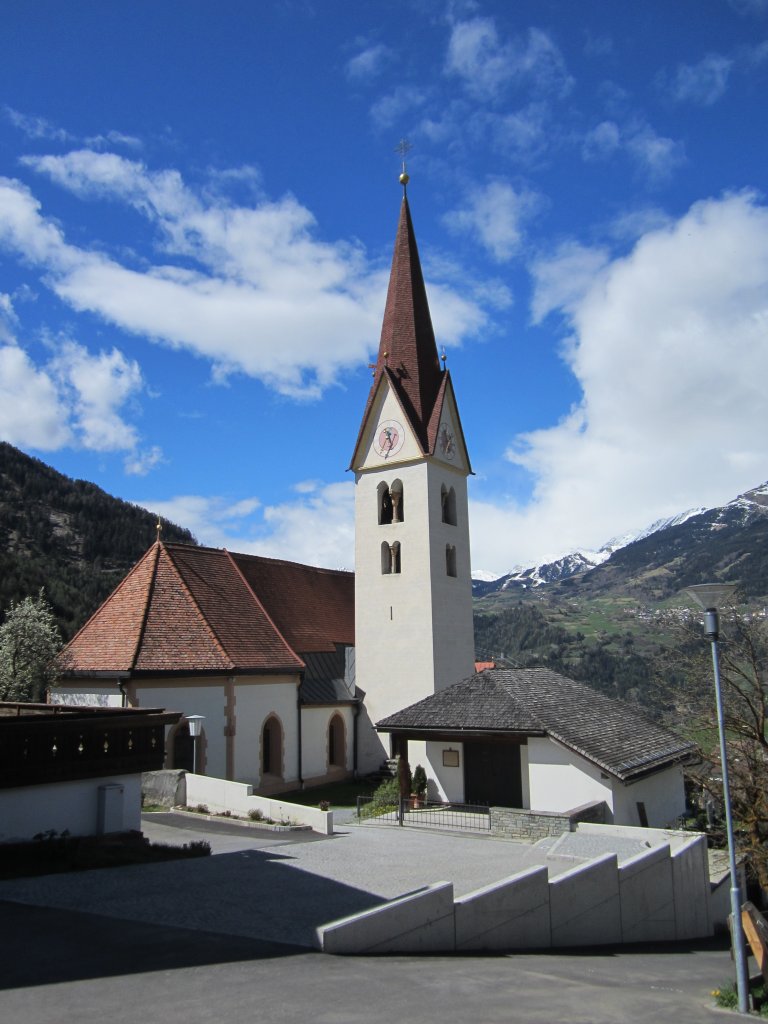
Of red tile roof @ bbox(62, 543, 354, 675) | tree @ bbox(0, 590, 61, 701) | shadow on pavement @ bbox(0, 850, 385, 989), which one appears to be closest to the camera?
shadow on pavement @ bbox(0, 850, 385, 989)

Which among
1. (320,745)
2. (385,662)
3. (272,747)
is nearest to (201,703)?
(272,747)

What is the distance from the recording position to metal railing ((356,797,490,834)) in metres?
22.0

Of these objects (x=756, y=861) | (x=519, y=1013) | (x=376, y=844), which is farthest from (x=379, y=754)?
(x=519, y=1013)

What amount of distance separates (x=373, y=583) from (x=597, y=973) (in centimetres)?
2575

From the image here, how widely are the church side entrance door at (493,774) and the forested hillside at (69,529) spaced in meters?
73.0

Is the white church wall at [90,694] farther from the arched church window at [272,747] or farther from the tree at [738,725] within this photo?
the tree at [738,725]

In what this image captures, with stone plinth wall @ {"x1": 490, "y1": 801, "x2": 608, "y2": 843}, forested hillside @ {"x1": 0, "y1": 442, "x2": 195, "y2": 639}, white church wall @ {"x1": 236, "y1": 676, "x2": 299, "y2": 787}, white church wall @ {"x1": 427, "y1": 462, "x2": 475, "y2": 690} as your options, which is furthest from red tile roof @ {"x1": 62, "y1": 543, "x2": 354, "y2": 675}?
forested hillside @ {"x1": 0, "y1": 442, "x2": 195, "y2": 639}

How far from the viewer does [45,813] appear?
13.5m

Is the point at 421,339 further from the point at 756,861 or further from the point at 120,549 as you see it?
the point at 120,549

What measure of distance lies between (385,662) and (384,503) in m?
6.91

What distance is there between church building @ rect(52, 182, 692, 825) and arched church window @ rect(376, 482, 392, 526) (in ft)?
0.20

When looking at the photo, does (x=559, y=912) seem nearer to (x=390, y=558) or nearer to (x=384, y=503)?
(x=390, y=558)

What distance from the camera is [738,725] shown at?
60.5 feet

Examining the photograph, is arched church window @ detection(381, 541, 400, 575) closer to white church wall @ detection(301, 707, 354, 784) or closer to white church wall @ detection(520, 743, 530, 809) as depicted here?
white church wall @ detection(301, 707, 354, 784)
